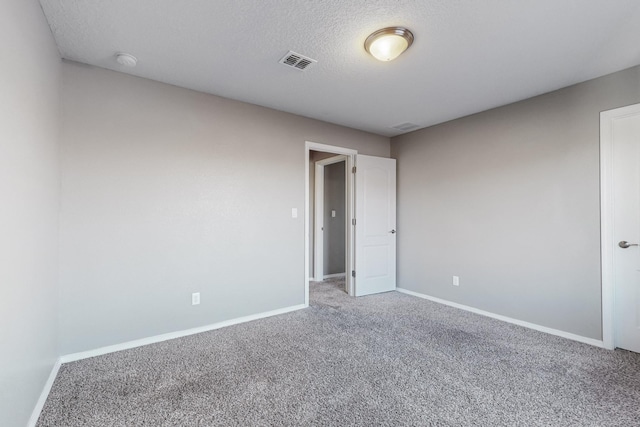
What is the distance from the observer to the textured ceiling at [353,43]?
178 centimetres

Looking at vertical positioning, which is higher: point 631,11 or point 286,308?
point 631,11

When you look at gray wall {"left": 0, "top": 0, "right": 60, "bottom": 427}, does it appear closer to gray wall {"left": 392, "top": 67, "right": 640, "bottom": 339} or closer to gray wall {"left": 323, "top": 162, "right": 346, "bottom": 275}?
gray wall {"left": 323, "top": 162, "right": 346, "bottom": 275}

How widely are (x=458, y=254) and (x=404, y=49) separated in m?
2.65

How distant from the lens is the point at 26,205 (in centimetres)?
154

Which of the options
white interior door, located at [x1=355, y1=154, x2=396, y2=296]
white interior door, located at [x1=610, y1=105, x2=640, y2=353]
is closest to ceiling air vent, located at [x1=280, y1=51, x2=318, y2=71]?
white interior door, located at [x1=355, y1=154, x2=396, y2=296]

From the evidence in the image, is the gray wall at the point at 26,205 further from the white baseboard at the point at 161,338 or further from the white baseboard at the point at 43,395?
the white baseboard at the point at 161,338

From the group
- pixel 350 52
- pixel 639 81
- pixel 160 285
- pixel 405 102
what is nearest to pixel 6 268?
pixel 160 285

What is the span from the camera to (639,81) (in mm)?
2424

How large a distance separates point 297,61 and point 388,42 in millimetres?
757

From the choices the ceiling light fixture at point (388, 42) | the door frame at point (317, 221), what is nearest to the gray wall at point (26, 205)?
the ceiling light fixture at point (388, 42)

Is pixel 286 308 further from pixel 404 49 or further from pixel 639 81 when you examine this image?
pixel 639 81

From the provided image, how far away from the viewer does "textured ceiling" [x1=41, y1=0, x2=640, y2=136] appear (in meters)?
1.78

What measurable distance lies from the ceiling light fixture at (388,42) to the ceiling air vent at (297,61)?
492 mm

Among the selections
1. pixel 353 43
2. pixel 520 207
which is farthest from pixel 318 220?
pixel 353 43
